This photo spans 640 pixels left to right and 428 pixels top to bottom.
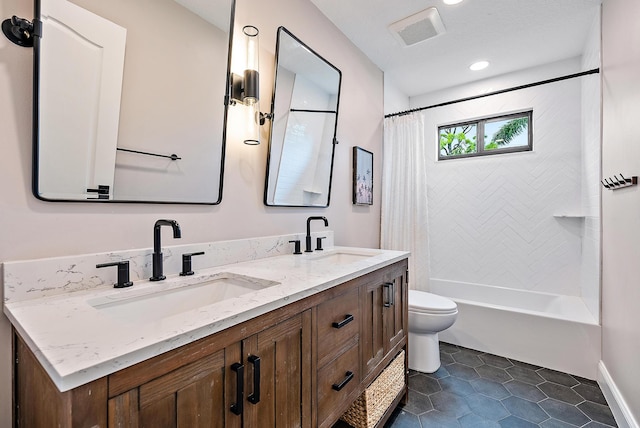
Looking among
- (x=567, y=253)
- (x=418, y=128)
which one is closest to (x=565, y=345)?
(x=567, y=253)

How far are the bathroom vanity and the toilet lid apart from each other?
833 millimetres

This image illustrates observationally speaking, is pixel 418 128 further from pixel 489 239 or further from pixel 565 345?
pixel 565 345

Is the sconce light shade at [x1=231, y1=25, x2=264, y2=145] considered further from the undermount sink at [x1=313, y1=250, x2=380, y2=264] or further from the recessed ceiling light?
the recessed ceiling light

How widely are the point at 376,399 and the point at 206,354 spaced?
43.9 inches

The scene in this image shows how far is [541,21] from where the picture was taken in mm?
2115

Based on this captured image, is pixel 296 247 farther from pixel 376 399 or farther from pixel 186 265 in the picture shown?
pixel 376 399

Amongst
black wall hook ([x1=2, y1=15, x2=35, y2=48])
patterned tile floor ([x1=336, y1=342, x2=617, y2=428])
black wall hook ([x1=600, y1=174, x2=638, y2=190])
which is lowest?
patterned tile floor ([x1=336, y1=342, x2=617, y2=428])

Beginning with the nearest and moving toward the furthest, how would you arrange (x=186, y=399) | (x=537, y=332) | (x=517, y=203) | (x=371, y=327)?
(x=186, y=399)
(x=371, y=327)
(x=537, y=332)
(x=517, y=203)

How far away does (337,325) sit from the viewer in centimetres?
112

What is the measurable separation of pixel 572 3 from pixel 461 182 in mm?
1637

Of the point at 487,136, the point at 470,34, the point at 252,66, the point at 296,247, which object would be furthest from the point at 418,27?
the point at 296,247

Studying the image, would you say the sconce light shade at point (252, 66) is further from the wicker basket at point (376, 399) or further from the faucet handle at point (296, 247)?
the wicker basket at point (376, 399)

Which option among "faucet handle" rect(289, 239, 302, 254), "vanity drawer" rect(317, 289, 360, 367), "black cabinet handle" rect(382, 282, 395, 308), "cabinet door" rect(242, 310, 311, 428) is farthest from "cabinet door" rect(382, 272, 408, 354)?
"cabinet door" rect(242, 310, 311, 428)

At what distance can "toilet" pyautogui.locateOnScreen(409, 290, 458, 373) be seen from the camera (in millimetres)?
2049
